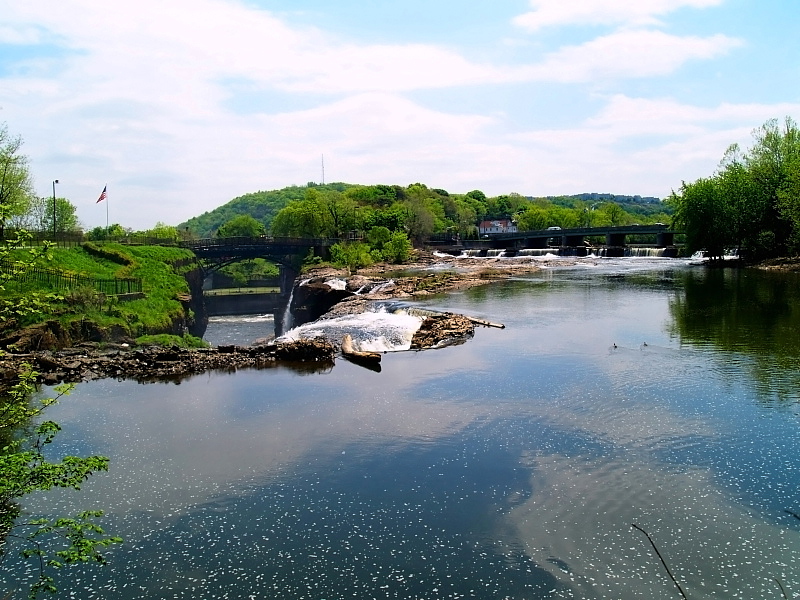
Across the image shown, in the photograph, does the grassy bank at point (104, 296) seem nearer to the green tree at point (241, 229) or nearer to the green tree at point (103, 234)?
the green tree at point (103, 234)

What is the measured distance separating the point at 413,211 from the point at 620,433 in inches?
4405

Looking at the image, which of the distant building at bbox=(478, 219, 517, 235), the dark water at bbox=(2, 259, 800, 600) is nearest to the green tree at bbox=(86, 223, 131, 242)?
the dark water at bbox=(2, 259, 800, 600)

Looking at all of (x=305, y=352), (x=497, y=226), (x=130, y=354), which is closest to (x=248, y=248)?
(x=130, y=354)

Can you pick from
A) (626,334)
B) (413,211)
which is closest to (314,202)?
(413,211)

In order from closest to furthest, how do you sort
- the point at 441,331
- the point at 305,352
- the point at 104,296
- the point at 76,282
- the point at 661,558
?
the point at 661,558 < the point at 305,352 < the point at 441,331 < the point at 104,296 < the point at 76,282

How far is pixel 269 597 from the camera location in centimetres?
1133

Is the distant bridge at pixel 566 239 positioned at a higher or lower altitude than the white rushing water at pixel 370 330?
higher

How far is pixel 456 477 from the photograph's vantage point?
52.2 ft

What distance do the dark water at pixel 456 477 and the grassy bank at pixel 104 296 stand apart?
8.82 meters

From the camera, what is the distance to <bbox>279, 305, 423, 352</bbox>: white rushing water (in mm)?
33500

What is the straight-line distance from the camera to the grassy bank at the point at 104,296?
3300 cm

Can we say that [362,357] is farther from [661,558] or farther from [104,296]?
[104,296]

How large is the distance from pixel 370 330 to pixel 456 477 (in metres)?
20.7

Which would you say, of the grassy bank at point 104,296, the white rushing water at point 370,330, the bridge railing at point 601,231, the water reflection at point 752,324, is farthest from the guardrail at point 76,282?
the bridge railing at point 601,231
